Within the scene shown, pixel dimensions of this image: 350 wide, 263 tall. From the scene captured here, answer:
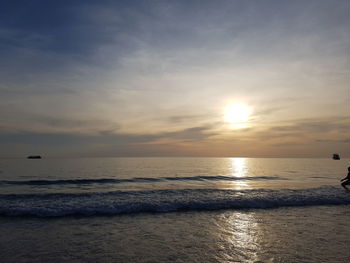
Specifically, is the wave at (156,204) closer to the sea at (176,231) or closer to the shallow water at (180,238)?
the sea at (176,231)

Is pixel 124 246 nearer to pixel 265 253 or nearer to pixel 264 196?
pixel 265 253

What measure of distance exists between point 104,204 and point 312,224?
42.5 feet

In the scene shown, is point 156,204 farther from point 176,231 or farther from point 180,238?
point 180,238

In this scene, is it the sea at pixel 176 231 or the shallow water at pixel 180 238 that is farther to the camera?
the sea at pixel 176 231

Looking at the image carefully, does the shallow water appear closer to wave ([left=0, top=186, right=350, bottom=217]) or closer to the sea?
the sea

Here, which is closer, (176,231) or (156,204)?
(176,231)

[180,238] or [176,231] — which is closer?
[180,238]

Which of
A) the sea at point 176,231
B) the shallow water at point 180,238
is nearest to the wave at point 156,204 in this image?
the sea at point 176,231

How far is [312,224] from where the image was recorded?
11945mm

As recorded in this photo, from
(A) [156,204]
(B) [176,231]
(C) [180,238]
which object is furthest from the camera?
(A) [156,204]

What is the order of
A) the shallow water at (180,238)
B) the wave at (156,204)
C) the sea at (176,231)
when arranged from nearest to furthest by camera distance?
the shallow water at (180,238), the sea at (176,231), the wave at (156,204)

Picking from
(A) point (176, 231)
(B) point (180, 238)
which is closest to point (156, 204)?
(A) point (176, 231)

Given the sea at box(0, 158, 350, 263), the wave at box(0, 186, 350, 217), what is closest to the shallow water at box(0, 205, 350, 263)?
the sea at box(0, 158, 350, 263)

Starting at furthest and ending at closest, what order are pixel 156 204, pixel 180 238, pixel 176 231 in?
pixel 156 204, pixel 176 231, pixel 180 238
